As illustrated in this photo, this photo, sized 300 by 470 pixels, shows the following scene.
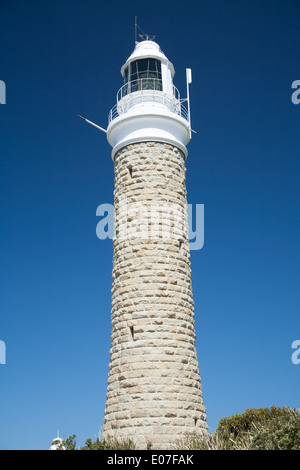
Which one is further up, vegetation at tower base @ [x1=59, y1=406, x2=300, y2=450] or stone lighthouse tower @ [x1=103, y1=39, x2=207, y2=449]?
stone lighthouse tower @ [x1=103, y1=39, x2=207, y2=449]

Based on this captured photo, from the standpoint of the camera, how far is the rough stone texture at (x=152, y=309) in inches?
525

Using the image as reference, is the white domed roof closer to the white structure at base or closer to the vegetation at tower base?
the white structure at base

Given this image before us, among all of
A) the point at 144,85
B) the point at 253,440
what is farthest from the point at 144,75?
the point at 253,440

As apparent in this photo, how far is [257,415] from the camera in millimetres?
22609

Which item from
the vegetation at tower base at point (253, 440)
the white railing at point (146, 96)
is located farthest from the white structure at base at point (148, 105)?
the vegetation at tower base at point (253, 440)

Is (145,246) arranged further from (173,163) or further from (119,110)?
(119,110)

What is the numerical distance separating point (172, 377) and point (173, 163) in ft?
23.3

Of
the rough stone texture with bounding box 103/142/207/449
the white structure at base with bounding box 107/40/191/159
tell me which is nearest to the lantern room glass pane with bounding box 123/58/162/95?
the white structure at base with bounding box 107/40/191/159

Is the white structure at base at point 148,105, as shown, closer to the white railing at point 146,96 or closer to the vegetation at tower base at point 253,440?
the white railing at point 146,96

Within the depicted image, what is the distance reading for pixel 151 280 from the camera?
14.7m

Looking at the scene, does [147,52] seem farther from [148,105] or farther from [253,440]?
[253,440]

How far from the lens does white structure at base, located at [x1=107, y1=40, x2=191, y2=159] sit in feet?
54.3

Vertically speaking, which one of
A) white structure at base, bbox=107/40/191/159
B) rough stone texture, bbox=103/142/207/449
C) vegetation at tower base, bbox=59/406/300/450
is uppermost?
white structure at base, bbox=107/40/191/159

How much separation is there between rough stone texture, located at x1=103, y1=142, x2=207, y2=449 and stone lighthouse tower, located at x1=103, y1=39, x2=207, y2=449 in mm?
28
